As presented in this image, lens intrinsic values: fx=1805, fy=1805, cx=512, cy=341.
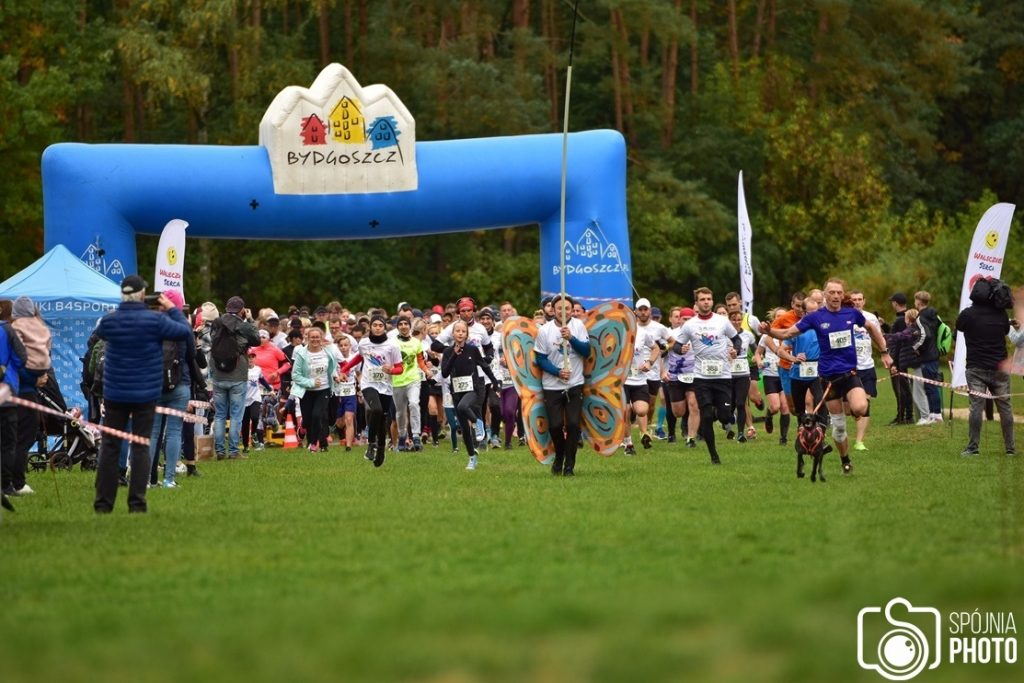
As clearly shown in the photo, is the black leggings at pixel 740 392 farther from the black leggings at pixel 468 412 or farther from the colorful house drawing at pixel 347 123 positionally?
the colorful house drawing at pixel 347 123

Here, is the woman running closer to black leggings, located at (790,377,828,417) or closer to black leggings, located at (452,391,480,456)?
black leggings, located at (452,391,480,456)

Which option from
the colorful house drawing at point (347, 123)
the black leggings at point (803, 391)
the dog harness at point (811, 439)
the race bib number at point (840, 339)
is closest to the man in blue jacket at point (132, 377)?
the dog harness at point (811, 439)

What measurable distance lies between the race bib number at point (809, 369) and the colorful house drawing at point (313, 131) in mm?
9288

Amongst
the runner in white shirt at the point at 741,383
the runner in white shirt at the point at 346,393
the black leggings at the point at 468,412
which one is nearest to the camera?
the black leggings at the point at 468,412

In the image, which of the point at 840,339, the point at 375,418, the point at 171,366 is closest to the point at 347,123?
the point at 375,418

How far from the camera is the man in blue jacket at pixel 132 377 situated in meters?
13.9

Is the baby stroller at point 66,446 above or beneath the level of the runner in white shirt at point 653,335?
beneath

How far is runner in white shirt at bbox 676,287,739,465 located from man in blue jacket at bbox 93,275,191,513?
21.5ft

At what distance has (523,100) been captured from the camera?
153ft

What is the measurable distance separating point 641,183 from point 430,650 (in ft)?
143

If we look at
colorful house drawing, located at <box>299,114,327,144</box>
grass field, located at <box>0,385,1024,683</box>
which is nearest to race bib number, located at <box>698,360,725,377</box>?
grass field, located at <box>0,385,1024,683</box>

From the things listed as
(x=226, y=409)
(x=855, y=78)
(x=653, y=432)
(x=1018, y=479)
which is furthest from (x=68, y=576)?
(x=855, y=78)

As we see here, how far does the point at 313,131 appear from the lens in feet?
86.7

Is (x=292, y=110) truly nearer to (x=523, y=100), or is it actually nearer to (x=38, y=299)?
(x=38, y=299)
